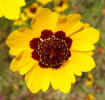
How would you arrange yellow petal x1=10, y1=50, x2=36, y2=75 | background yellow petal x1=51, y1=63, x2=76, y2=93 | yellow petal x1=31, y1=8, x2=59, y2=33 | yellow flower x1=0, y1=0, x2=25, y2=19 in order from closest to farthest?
1. yellow flower x1=0, y1=0, x2=25, y2=19
2. yellow petal x1=31, y1=8, x2=59, y2=33
3. yellow petal x1=10, y1=50, x2=36, y2=75
4. background yellow petal x1=51, y1=63, x2=76, y2=93

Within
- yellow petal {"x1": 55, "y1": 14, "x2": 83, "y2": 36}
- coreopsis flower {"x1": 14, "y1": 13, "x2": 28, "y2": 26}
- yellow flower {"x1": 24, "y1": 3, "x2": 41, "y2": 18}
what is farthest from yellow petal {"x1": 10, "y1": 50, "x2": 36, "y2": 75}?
yellow flower {"x1": 24, "y1": 3, "x2": 41, "y2": 18}

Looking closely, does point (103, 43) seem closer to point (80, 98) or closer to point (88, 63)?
point (80, 98)

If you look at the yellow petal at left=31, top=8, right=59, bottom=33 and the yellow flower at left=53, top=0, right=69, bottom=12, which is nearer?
the yellow petal at left=31, top=8, right=59, bottom=33

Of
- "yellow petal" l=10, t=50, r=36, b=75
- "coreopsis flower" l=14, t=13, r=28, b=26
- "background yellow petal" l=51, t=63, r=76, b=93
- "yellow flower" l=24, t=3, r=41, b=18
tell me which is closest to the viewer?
"yellow petal" l=10, t=50, r=36, b=75

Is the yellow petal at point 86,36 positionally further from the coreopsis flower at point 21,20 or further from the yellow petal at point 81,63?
the coreopsis flower at point 21,20

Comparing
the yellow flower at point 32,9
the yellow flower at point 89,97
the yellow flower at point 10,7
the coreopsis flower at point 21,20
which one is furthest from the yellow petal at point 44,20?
the yellow flower at point 89,97

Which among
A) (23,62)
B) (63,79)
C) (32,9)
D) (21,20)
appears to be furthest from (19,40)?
(32,9)

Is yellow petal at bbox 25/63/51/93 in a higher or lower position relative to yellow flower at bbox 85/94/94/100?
higher

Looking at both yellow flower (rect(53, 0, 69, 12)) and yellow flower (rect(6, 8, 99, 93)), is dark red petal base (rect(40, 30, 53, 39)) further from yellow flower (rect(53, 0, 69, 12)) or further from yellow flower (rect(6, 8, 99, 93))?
yellow flower (rect(53, 0, 69, 12))
